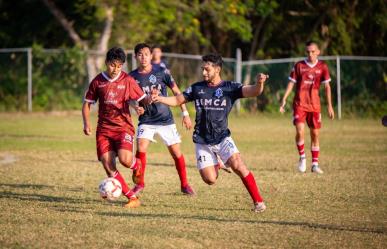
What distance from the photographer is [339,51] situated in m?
29.4

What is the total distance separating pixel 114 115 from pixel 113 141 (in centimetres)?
31

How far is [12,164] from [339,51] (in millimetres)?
18461

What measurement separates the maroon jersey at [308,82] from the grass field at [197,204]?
1.08 m

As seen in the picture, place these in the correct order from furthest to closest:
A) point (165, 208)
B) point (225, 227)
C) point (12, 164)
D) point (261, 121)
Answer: point (261, 121) < point (12, 164) < point (165, 208) < point (225, 227)

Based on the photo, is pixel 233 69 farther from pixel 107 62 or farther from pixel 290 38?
pixel 107 62

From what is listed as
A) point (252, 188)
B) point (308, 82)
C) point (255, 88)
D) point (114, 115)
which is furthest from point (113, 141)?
point (308, 82)

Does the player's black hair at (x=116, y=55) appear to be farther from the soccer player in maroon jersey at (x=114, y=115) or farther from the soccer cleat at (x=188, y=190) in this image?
the soccer cleat at (x=188, y=190)

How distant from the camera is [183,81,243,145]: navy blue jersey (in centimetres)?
881

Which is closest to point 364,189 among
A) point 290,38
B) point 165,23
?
point 165,23

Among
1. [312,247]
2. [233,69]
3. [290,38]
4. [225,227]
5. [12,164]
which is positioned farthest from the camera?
[290,38]

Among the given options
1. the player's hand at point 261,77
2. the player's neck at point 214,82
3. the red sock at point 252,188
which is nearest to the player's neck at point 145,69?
the player's neck at point 214,82

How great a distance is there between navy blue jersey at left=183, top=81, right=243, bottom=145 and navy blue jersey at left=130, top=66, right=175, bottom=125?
1593 mm

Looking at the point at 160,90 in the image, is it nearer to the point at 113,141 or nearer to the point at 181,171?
the point at 181,171

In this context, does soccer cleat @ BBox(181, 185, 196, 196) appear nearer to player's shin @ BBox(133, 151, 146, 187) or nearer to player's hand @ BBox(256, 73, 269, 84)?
player's shin @ BBox(133, 151, 146, 187)
